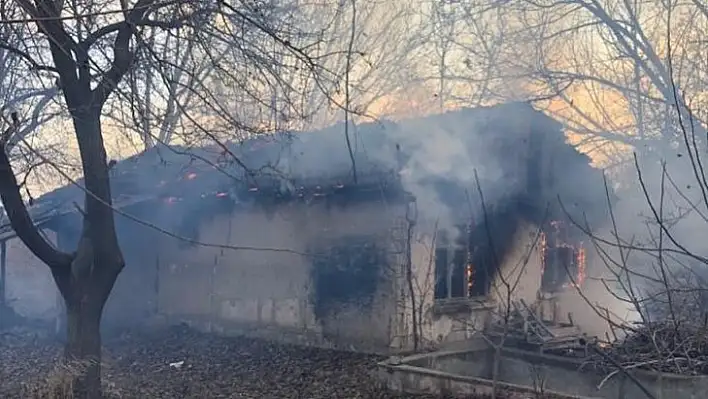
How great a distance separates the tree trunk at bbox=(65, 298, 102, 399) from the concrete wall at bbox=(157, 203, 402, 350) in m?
4.99

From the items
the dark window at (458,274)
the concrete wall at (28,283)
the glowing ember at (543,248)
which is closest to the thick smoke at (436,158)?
the dark window at (458,274)

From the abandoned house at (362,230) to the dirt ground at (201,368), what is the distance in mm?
952

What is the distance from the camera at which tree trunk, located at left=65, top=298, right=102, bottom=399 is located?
8.68 m

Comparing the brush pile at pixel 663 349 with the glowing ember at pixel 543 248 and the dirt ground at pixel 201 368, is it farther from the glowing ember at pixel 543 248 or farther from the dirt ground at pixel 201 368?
the glowing ember at pixel 543 248

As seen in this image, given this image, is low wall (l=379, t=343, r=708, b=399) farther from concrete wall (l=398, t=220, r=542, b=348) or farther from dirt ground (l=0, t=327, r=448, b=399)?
concrete wall (l=398, t=220, r=542, b=348)

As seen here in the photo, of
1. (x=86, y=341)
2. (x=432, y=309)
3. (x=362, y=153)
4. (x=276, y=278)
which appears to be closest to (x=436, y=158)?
(x=362, y=153)

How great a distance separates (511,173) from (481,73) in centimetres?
748

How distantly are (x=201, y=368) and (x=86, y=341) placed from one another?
3.23m

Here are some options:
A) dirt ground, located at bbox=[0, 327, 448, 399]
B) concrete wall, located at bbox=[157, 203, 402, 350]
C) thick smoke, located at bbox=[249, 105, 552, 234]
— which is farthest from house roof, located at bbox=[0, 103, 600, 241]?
dirt ground, located at bbox=[0, 327, 448, 399]

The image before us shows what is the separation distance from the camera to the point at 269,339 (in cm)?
1436

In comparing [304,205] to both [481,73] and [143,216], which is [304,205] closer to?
[143,216]

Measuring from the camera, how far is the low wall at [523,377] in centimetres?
934

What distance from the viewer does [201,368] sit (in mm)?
11945

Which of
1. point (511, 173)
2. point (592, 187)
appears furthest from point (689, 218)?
point (511, 173)
